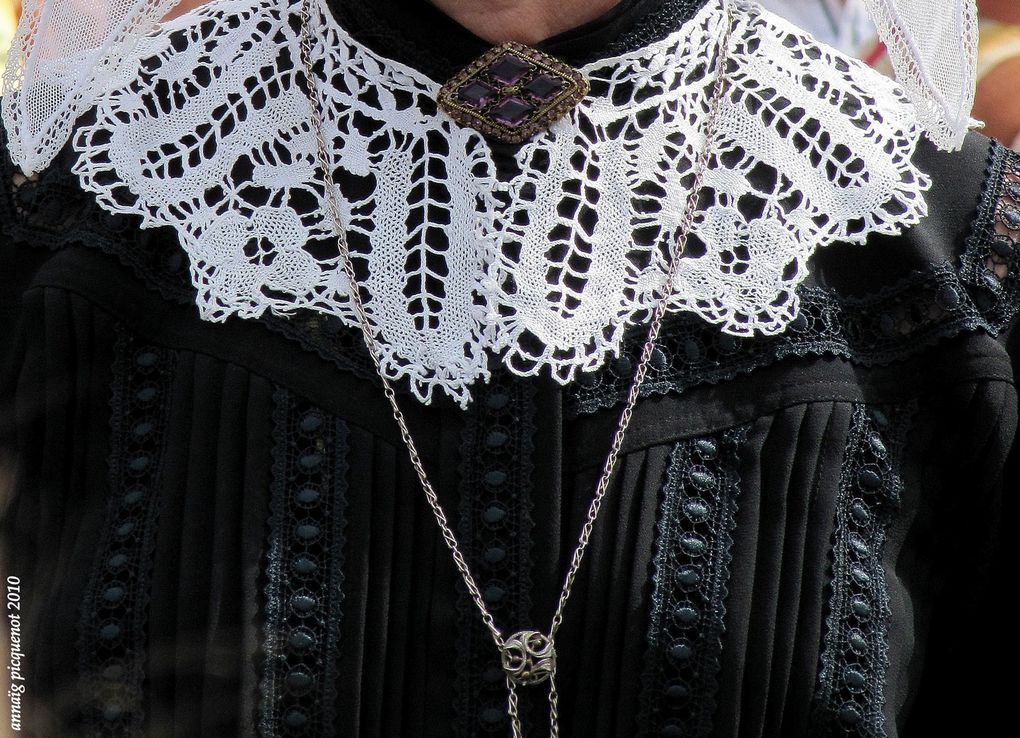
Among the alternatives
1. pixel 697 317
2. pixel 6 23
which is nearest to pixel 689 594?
pixel 697 317

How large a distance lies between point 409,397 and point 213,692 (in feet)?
0.91

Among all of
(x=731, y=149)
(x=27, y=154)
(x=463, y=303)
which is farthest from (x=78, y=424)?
(x=731, y=149)

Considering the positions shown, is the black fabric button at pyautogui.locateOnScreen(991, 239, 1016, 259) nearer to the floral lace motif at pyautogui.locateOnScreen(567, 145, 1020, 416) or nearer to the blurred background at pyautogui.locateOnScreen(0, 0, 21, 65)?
the floral lace motif at pyautogui.locateOnScreen(567, 145, 1020, 416)

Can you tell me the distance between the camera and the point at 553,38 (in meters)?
1.09

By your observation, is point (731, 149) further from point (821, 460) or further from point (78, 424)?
point (78, 424)

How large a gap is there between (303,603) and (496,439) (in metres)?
0.20

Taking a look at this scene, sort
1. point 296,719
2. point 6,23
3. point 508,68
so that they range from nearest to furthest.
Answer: point 296,719
point 508,68
point 6,23

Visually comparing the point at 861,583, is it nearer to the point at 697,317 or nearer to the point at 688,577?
the point at 688,577

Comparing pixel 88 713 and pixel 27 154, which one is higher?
pixel 27 154

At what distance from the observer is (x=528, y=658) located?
973mm

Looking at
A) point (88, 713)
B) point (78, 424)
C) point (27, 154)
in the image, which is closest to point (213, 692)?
point (88, 713)

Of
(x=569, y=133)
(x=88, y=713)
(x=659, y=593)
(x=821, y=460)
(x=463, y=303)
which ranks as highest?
(x=569, y=133)

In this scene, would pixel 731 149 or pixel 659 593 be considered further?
pixel 731 149

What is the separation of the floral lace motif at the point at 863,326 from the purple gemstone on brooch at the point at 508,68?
24 cm
